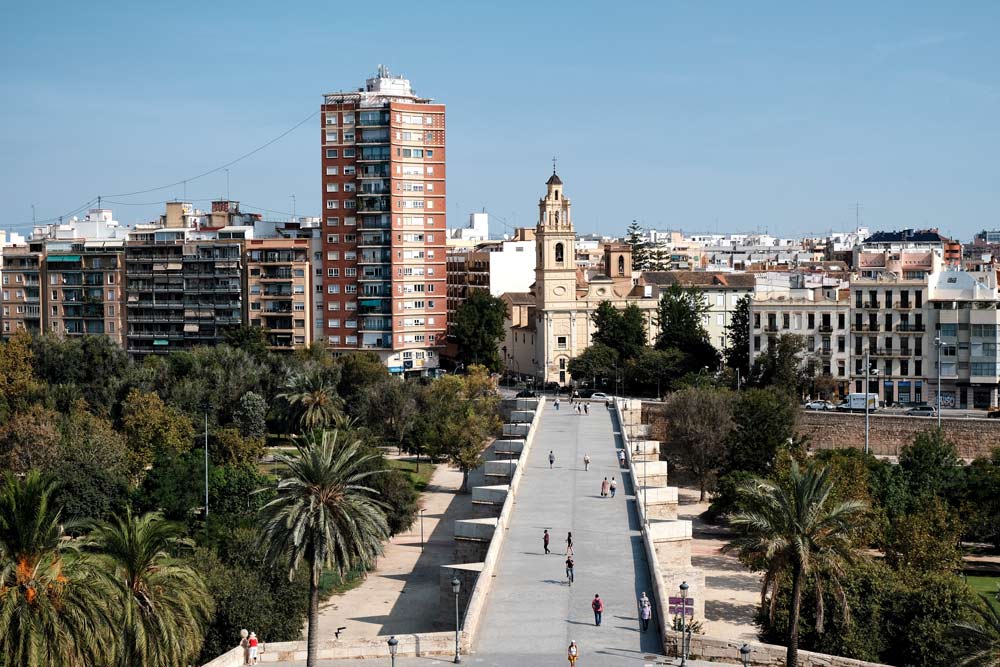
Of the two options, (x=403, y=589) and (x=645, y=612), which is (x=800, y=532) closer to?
(x=645, y=612)

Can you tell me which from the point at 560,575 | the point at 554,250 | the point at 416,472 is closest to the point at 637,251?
the point at 554,250

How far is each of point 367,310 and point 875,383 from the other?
116ft

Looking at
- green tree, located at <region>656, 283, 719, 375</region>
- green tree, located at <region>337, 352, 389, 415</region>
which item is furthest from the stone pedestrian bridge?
green tree, located at <region>656, 283, 719, 375</region>

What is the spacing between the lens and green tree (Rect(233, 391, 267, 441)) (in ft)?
237

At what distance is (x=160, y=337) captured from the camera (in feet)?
332

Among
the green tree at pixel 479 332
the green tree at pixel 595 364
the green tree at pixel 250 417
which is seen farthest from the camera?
the green tree at pixel 479 332

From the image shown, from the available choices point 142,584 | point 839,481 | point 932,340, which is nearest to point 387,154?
point 932,340

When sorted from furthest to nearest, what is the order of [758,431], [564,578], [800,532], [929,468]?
1. [758,431]
2. [929,468]
3. [564,578]
4. [800,532]

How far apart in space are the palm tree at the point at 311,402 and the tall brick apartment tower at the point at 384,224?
867 inches

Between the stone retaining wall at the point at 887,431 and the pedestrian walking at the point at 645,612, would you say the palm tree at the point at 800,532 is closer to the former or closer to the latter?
the pedestrian walking at the point at 645,612

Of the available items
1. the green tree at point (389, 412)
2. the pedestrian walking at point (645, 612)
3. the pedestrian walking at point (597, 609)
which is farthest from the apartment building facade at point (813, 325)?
the pedestrian walking at point (597, 609)

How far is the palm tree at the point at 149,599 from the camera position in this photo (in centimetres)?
2712

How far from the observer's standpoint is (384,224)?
9281 centimetres

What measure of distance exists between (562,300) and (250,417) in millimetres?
28387
